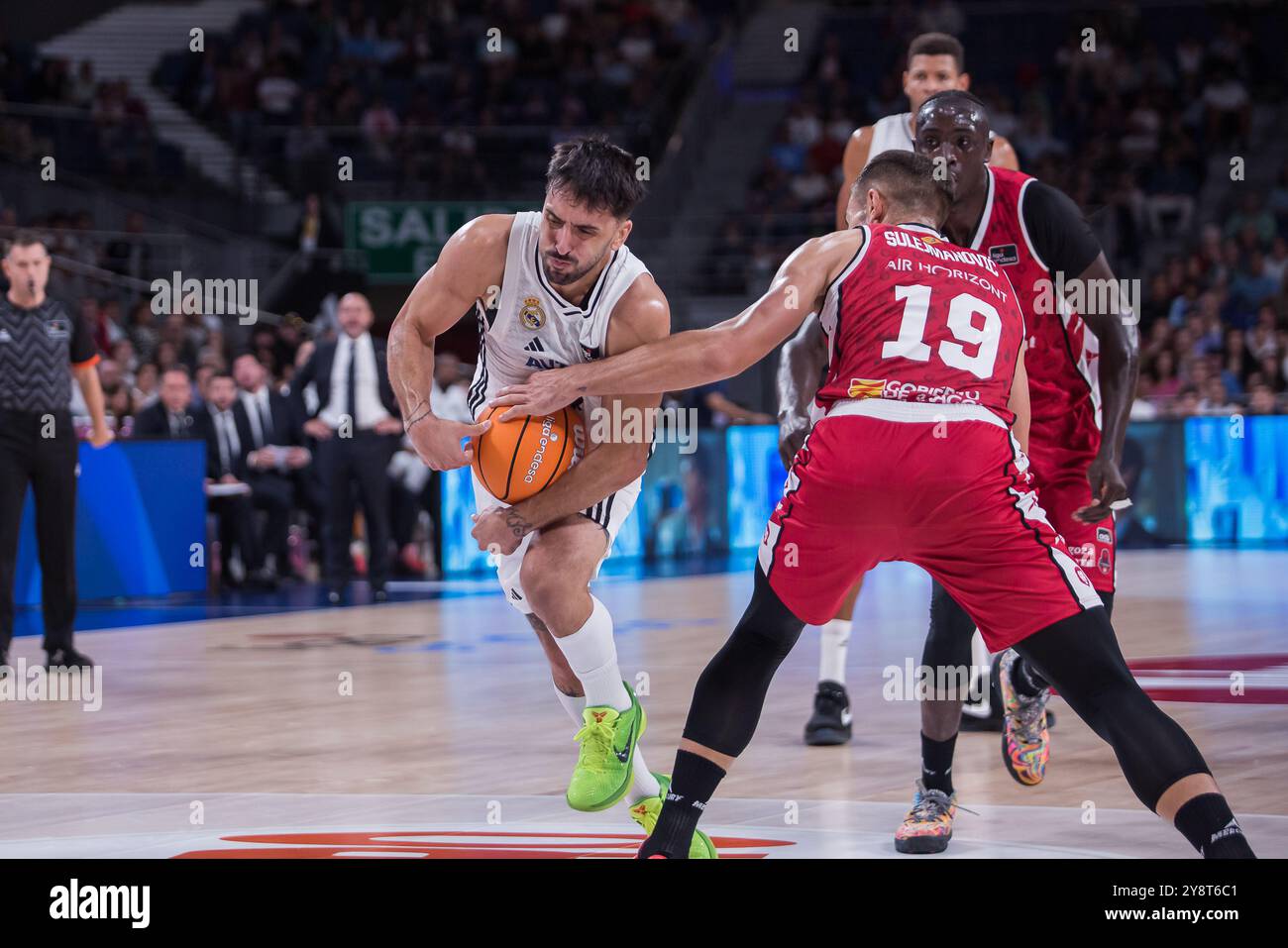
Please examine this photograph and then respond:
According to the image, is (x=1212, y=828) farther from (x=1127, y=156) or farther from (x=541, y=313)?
(x=1127, y=156)

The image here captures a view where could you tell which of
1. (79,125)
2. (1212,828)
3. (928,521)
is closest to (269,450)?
(79,125)

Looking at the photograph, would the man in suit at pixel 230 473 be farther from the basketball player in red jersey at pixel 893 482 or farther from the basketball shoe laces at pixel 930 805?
the basketball player in red jersey at pixel 893 482

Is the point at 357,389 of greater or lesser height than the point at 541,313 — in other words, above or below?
below

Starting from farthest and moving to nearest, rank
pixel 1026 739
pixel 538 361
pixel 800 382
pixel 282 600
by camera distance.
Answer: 1. pixel 282 600
2. pixel 800 382
3. pixel 1026 739
4. pixel 538 361

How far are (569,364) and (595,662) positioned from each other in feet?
2.62

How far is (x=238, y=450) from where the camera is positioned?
41.2ft

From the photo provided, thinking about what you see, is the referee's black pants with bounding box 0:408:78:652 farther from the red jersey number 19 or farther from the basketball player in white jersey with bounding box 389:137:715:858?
the red jersey number 19

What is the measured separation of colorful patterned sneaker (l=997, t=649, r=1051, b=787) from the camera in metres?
5.05

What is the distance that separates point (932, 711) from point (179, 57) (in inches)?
761

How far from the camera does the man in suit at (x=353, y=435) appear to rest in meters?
11.5

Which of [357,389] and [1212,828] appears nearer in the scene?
[1212,828]

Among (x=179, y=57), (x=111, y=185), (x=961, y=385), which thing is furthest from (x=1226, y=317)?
(x=961, y=385)
